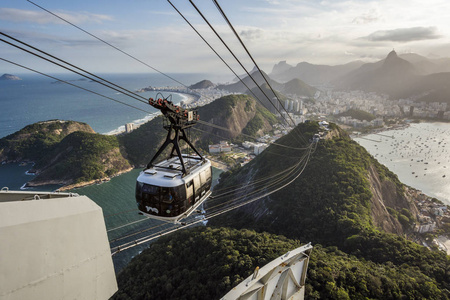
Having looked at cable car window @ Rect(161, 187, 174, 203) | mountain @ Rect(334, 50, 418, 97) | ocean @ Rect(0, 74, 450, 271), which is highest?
mountain @ Rect(334, 50, 418, 97)

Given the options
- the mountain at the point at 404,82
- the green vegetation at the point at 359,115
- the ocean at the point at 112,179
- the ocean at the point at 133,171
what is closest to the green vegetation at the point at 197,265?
the ocean at the point at 112,179

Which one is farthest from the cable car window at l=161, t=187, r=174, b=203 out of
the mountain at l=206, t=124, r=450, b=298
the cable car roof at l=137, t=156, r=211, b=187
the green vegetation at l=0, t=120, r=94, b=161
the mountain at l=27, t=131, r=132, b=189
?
the green vegetation at l=0, t=120, r=94, b=161

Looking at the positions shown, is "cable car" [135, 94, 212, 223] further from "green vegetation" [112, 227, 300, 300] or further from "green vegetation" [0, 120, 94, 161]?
"green vegetation" [0, 120, 94, 161]

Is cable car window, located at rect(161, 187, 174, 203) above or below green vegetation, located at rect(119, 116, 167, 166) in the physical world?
above

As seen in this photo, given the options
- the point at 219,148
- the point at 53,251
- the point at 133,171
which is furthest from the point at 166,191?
the point at 219,148

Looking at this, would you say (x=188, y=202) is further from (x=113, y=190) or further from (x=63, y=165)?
(x=63, y=165)

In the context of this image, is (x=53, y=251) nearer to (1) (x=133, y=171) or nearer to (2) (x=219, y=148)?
(1) (x=133, y=171)
